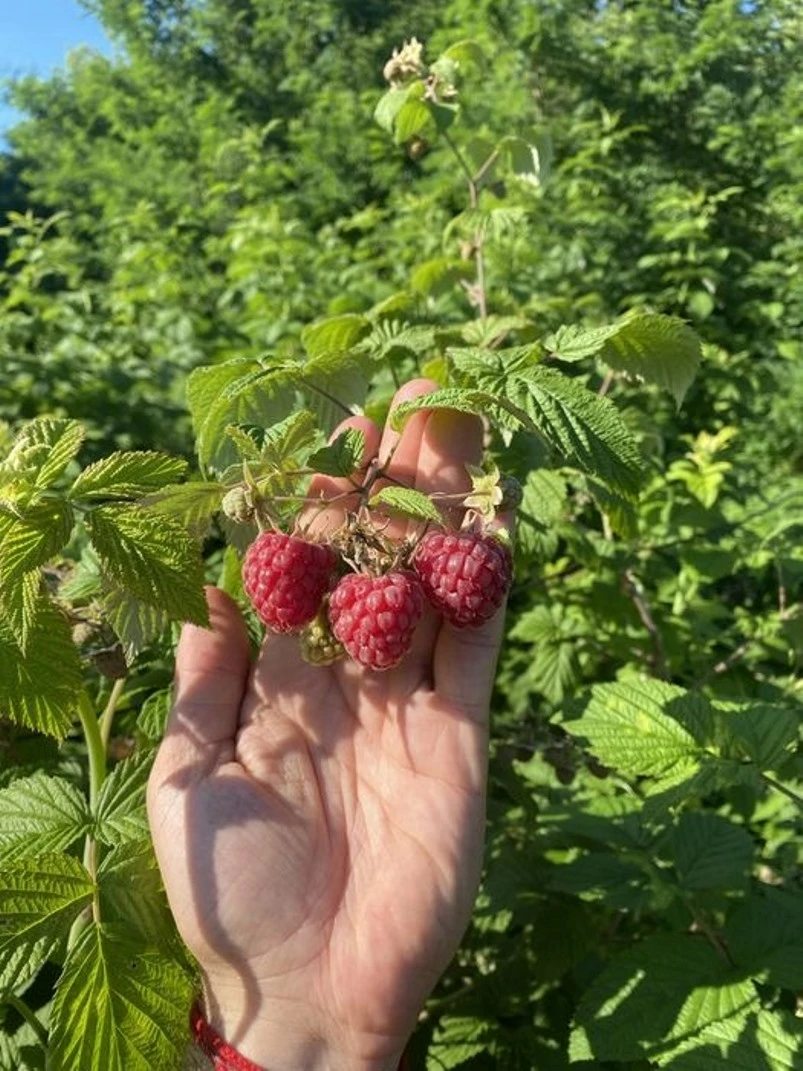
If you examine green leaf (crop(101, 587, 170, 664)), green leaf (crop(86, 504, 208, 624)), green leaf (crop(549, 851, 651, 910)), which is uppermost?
green leaf (crop(86, 504, 208, 624))

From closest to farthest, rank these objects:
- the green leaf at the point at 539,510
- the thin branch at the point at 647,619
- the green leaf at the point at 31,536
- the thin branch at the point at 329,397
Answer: the green leaf at the point at 31,536
the thin branch at the point at 329,397
the green leaf at the point at 539,510
the thin branch at the point at 647,619

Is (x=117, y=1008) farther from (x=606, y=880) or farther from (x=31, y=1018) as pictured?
(x=606, y=880)

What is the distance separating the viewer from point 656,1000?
125cm

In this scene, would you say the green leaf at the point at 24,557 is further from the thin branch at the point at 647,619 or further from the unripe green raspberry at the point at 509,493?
the thin branch at the point at 647,619

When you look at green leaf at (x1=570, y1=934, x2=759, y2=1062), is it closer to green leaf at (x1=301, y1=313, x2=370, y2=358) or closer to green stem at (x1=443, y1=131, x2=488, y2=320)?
green leaf at (x1=301, y1=313, x2=370, y2=358)

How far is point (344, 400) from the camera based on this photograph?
1446 mm

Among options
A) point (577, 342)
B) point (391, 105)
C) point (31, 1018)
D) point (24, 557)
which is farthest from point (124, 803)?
point (391, 105)

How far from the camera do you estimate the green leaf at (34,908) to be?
101 cm

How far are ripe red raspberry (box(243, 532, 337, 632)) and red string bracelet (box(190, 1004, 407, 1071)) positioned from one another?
0.49 metres

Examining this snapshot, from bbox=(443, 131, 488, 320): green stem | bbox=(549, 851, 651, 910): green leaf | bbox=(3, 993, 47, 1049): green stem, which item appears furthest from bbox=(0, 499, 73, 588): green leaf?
bbox=(443, 131, 488, 320): green stem

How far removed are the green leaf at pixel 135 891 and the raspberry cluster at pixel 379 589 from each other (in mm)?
319

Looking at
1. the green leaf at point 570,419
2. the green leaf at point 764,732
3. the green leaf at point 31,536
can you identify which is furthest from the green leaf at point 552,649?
the green leaf at point 31,536

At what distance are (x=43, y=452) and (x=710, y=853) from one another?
1.15m

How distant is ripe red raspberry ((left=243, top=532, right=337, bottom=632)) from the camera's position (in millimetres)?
1077
